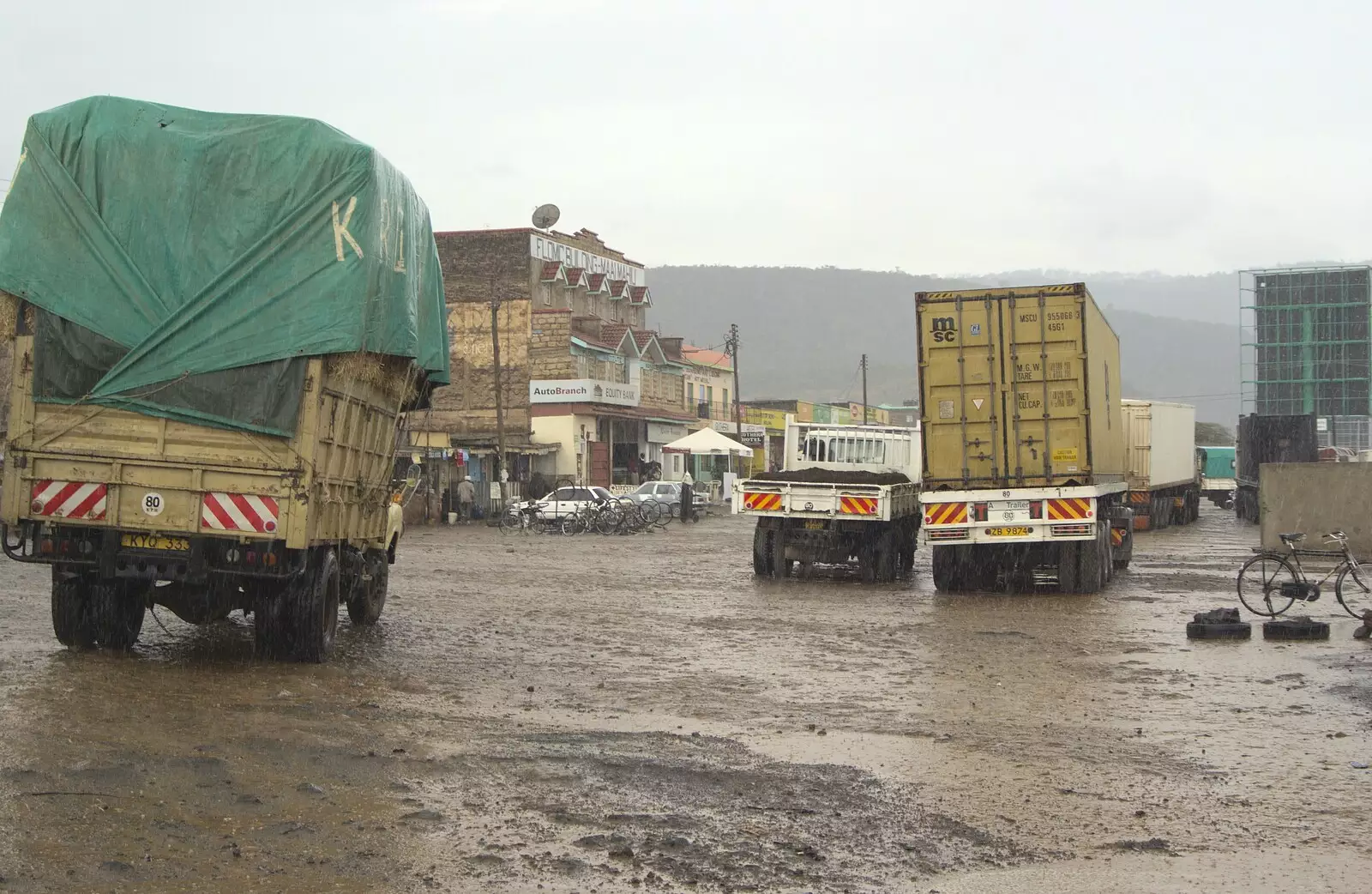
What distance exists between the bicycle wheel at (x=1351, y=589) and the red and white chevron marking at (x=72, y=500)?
12.2 metres

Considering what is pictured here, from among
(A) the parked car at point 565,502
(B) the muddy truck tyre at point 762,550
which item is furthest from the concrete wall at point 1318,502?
(A) the parked car at point 565,502

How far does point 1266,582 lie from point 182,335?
1197cm

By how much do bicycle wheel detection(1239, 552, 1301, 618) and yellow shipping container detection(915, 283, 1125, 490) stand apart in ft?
8.95

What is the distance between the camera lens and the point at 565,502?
134ft

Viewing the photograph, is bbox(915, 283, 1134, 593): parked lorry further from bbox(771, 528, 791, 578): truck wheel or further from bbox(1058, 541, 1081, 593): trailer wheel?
bbox(771, 528, 791, 578): truck wheel

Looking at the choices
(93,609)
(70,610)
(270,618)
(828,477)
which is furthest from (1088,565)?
(70,610)

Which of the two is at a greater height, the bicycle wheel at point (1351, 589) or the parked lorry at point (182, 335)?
the parked lorry at point (182, 335)

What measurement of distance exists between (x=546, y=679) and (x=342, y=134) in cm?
430

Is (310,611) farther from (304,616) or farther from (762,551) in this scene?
(762,551)

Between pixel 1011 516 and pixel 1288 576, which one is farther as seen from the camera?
pixel 1011 516

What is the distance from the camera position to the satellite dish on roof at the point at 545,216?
235 ft

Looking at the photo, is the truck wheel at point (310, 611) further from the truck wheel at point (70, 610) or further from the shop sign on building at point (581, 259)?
the shop sign on building at point (581, 259)

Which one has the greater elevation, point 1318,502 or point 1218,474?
point 1218,474

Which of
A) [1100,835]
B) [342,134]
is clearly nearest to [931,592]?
[342,134]
